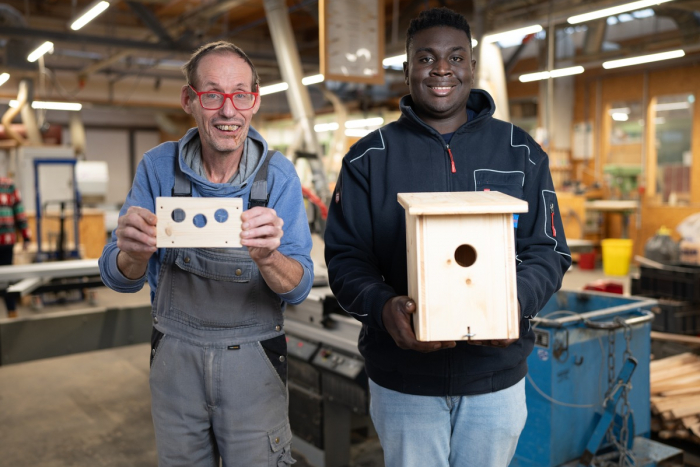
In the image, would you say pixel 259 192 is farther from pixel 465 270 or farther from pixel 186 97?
pixel 465 270

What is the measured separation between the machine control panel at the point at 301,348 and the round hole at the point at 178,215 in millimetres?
1931

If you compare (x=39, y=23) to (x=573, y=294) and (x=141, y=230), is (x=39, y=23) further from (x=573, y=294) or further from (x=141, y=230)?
(x=141, y=230)

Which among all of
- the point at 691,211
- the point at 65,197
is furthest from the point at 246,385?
the point at 691,211

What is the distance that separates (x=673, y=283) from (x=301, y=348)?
3.14 m

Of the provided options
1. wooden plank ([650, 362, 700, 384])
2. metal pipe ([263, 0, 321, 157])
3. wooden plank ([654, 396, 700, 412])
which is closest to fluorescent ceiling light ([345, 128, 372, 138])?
metal pipe ([263, 0, 321, 157])

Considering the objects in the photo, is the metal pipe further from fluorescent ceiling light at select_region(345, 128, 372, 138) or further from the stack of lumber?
fluorescent ceiling light at select_region(345, 128, 372, 138)

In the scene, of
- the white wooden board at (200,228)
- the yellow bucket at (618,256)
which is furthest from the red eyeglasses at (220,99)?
the yellow bucket at (618,256)

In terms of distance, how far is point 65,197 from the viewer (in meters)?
8.88

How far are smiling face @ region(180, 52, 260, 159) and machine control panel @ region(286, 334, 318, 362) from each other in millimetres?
1842

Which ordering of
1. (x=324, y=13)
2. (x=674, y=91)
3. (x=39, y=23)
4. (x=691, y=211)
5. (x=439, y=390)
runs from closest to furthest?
(x=439, y=390) < (x=324, y=13) < (x=691, y=211) < (x=674, y=91) < (x=39, y=23)

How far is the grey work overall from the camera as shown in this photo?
57.8 inches

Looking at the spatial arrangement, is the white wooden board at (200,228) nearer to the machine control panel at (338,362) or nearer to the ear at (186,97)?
the ear at (186,97)

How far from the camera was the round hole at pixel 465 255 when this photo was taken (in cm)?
136

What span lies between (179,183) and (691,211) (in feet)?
33.5
